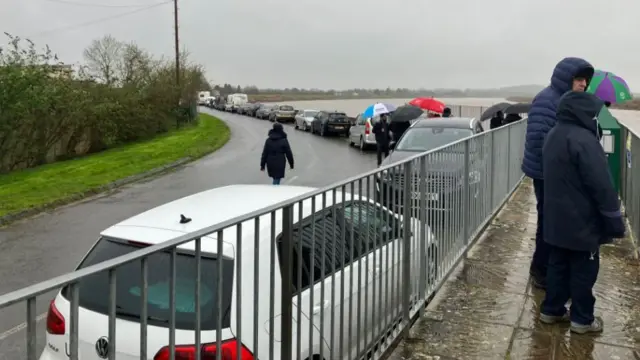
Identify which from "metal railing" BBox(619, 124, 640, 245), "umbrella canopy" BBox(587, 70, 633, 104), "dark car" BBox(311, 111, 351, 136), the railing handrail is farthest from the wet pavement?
"dark car" BBox(311, 111, 351, 136)

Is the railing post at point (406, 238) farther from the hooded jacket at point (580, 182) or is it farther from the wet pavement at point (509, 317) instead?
the hooded jacket at point (580, 182)

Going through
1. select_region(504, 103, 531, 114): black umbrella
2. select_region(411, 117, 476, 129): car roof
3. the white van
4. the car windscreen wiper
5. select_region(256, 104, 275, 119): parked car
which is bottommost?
the car windscreen wiper

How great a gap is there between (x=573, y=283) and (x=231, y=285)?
2.87 metres

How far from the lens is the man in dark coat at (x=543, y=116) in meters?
4.73

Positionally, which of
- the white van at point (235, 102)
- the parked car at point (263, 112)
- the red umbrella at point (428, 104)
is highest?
the white van at point (235, 102)

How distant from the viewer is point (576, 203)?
4301 millimetres

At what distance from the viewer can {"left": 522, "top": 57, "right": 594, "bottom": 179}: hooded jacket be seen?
15.8ft

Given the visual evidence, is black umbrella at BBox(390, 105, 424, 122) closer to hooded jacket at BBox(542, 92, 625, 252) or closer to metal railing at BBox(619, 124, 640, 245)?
metal railing at BBox(619, 124, 640, 245)

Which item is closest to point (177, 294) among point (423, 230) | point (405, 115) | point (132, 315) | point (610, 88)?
point (132, 315)

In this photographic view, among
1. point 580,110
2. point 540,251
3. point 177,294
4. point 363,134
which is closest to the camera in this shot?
point 177,294

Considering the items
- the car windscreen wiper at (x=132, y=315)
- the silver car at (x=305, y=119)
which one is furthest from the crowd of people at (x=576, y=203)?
the silver car at (x=305, y=119)

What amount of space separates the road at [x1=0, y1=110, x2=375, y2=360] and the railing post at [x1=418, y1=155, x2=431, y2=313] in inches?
114

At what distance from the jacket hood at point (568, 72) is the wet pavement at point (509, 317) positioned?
1906mm

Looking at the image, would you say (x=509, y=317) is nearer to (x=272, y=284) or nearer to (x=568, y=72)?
(x=568, y=72)
